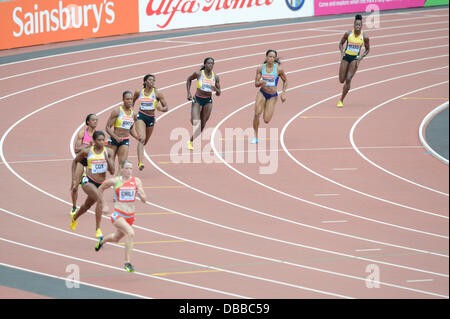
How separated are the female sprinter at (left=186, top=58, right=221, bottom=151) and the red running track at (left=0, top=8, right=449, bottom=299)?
74 cm

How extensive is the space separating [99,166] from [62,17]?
16119 mm

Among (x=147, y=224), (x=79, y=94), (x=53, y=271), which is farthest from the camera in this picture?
(x=79, y=94)

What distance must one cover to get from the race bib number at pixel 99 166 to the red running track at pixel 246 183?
3.15 feet

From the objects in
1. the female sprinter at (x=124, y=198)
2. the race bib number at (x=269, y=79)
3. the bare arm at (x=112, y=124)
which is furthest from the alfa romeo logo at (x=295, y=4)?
the female sprinter at (x=124, y=198)

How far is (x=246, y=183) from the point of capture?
50.4ft

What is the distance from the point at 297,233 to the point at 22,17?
15.6 meters

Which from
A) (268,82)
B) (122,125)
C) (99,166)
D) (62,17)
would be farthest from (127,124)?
(62,17)

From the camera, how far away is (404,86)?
2467 cm

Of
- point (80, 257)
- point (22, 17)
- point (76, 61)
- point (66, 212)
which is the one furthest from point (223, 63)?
point (80, 257)

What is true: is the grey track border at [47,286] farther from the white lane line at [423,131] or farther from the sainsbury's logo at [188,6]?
the sainsbury's logo at [188,6]

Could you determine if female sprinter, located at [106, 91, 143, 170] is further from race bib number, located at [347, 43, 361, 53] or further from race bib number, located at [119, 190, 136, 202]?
race bib number, located at [347, 43, 361, 53]

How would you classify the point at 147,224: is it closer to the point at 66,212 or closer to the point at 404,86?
the point at 66,212

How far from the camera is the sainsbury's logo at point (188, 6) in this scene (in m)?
30.2

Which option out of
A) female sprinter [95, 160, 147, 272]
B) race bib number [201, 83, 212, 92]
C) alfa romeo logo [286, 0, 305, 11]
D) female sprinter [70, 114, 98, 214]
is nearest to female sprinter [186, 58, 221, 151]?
race bib number [201, 83, 212, 92]
